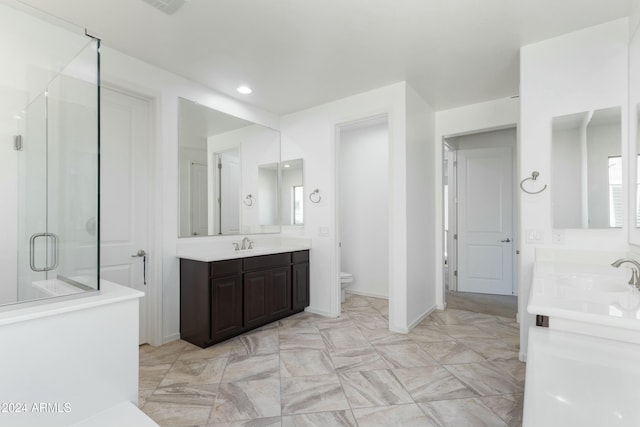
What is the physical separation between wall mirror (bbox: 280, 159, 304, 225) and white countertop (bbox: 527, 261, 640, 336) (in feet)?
8.76

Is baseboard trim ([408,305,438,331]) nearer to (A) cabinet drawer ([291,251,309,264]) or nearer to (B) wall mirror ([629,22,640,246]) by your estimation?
(A) cabinet drawer ([291,251,309,264])

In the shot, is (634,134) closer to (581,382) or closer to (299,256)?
(581,382)

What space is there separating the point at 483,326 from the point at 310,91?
126 inches

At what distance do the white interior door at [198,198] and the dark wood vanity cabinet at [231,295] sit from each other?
0.39 metres

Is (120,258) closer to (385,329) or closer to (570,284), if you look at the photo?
(385,329)

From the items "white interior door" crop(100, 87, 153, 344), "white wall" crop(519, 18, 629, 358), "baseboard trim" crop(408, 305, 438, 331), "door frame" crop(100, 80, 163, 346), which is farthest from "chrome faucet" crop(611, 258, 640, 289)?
"white interior door" crop(100, 87, 153, 344)

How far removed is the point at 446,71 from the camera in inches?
113

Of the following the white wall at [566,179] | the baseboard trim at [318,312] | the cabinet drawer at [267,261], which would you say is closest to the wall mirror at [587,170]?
the white wall at [566,179]

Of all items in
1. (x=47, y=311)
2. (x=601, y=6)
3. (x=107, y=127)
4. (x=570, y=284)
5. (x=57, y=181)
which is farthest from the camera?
(x=107, y=127)

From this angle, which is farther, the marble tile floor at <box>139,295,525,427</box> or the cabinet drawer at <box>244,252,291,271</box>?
the cabinet drawer at <box>244,252,291,271</box>

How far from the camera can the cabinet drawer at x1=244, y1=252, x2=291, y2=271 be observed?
3.08 m

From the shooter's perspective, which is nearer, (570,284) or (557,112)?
(570,284)

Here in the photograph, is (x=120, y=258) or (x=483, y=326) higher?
(x=120, y=258)

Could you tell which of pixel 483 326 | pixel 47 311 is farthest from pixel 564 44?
pixel 47 311
